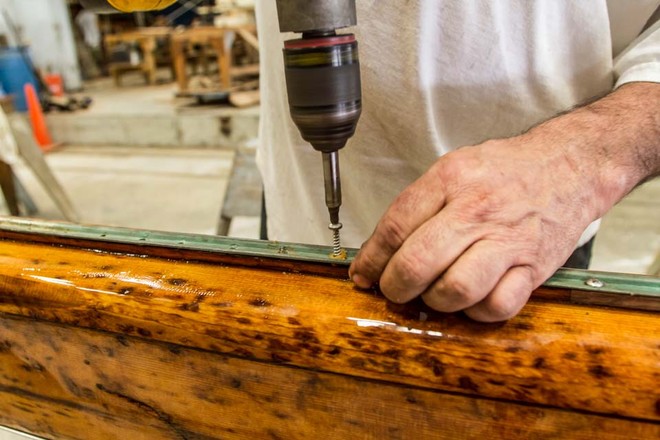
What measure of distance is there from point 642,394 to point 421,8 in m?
0.50

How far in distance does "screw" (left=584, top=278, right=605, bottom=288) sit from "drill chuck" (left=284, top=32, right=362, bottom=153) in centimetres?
27

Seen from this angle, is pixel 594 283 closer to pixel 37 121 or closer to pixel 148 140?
pixel 148 140

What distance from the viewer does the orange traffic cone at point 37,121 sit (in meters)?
4.37

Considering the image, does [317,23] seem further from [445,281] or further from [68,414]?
[68,414]

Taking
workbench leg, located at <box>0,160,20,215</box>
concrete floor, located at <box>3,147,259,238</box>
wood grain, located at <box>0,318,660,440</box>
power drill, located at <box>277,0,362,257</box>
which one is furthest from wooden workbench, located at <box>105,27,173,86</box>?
power drill, located at <box>277,0,362,257</box>

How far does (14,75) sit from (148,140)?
1691 mm

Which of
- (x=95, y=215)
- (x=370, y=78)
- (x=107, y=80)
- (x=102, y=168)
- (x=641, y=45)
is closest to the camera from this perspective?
(x=641, y=45)

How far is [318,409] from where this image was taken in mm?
473

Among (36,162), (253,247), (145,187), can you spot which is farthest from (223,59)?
(253,247)

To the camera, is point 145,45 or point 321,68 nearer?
point 321,68

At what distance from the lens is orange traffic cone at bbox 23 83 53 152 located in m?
4.37

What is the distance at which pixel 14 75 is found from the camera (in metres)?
4.79

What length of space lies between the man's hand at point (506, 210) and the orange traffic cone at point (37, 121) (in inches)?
188

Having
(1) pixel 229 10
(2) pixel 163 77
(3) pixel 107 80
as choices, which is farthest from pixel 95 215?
(3) pixel 107 80
